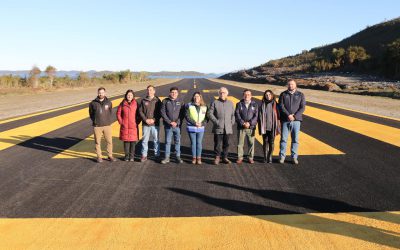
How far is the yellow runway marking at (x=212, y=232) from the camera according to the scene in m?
4.00

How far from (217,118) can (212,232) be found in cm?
356

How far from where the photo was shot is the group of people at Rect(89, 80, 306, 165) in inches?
294

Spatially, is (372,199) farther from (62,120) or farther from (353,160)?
(62,120)

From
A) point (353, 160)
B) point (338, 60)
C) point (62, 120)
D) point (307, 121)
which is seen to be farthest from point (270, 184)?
point (338, 60)

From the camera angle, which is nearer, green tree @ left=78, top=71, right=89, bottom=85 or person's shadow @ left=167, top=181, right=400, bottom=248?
person's shadow @ left=167, top=181, right=400, bottom=248

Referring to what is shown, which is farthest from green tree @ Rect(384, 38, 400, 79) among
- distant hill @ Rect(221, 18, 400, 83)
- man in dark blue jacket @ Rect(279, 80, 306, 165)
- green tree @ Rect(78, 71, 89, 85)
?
green tree @ Rect(78, 71, 89, 85)

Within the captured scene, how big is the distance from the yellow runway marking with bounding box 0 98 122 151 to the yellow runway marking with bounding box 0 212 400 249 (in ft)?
19.9

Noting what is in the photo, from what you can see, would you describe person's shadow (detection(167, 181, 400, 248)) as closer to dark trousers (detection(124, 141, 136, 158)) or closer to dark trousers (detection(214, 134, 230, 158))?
dark trousers (detection(214, 134, 230, 158))

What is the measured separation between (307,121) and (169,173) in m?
8.32

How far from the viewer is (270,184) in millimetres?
6113

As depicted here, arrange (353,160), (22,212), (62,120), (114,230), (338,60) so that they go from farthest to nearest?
(338,60) < (62,120) < (353,160) < (22,212) < (114,230)

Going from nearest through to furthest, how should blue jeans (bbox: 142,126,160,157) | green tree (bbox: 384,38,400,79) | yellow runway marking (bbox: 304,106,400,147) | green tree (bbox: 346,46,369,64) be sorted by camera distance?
blue jeans (bbox: 142,126,160,157), yellow runway marking (bbox: 304,106,400,147), green tree (bbox: 384,38,400,79), green tree (bbox: 346,46,369,64)

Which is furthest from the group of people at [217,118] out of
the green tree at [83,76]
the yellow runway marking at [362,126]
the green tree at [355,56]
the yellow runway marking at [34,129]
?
the green tree at [355,56]

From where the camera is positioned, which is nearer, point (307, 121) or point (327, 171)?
point (327, 171)
